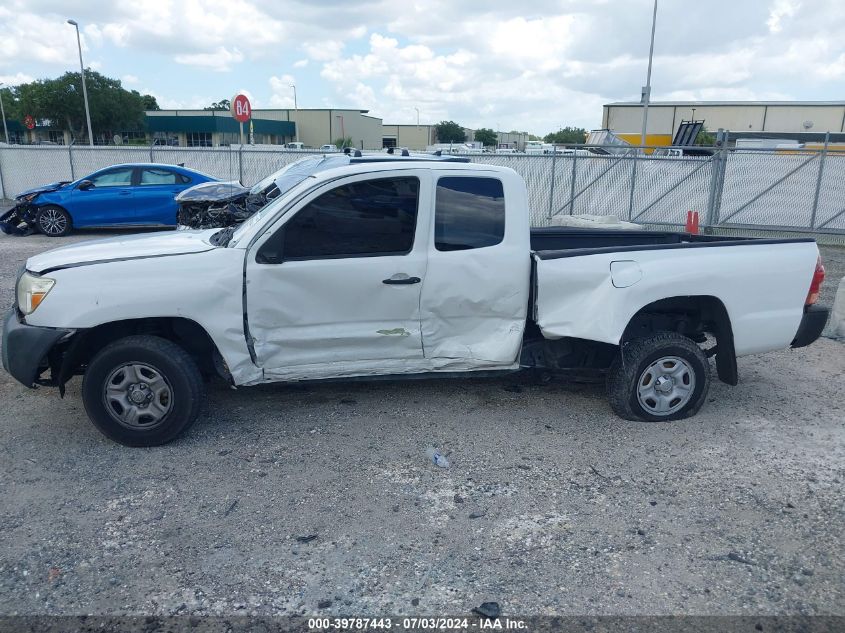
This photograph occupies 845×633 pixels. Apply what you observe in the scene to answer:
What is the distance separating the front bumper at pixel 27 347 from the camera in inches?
172

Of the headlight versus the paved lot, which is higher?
the headlight

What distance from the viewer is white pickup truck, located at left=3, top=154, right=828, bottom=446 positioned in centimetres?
448

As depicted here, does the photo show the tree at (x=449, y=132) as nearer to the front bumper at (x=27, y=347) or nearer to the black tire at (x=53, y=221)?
the black tire at (x=53, y=221)

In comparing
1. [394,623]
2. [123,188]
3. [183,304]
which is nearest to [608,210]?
[123,188]

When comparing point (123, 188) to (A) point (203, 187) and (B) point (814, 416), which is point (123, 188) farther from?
(B) point (814, 416)

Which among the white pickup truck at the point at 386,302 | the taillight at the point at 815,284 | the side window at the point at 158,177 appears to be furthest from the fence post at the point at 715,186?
the side window at the point at 158,177

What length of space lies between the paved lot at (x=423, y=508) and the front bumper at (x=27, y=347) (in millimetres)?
562

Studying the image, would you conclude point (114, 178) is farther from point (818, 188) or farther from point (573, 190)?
point (818, 188)

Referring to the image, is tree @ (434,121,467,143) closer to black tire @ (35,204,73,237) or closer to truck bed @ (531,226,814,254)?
black tire @ (35,204,73,237)

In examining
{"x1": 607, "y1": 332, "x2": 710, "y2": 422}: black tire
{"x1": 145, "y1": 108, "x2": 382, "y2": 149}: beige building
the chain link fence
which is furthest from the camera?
{"x1": 145, "y1": 108, "x2": 382, "y2": 149}: beige building

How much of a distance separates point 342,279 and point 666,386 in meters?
2.52

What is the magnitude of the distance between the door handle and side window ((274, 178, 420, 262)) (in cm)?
18

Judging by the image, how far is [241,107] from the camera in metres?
17.8

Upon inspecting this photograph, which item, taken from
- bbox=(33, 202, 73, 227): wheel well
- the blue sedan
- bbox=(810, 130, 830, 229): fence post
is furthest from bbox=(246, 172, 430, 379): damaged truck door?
bbox=(810, 130, 830, 229): fence post
